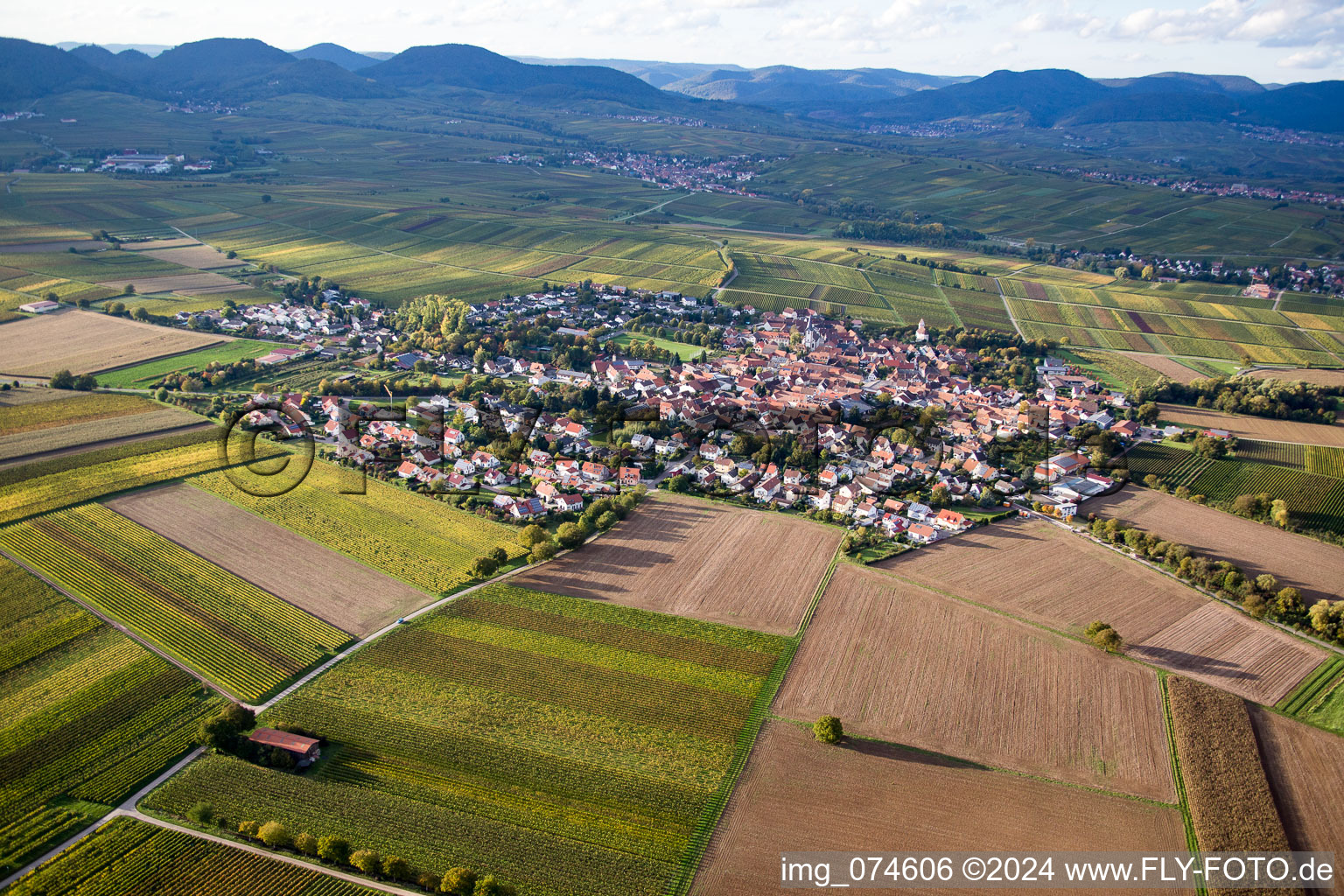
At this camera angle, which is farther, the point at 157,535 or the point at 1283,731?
the point at 157,535

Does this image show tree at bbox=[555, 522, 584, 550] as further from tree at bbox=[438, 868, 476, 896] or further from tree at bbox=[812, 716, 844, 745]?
tree at bbox=[438, 868, 476, 896]

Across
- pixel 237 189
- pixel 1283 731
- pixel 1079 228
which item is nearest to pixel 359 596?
pixel 1283 731

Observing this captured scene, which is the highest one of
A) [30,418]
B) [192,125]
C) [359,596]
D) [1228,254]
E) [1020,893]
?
[192,125]

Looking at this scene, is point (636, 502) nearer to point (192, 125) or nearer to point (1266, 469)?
point (1266, 469)

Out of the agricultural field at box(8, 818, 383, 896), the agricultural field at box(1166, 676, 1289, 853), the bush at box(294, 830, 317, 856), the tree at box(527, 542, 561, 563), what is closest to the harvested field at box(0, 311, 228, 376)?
the tree at box(527, 542, 561, 563)

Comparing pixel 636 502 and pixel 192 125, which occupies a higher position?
pixel 192 125

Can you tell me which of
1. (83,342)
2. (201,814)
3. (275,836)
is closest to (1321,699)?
(275,836)

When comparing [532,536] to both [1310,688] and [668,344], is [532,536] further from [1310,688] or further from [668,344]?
[668,344]
